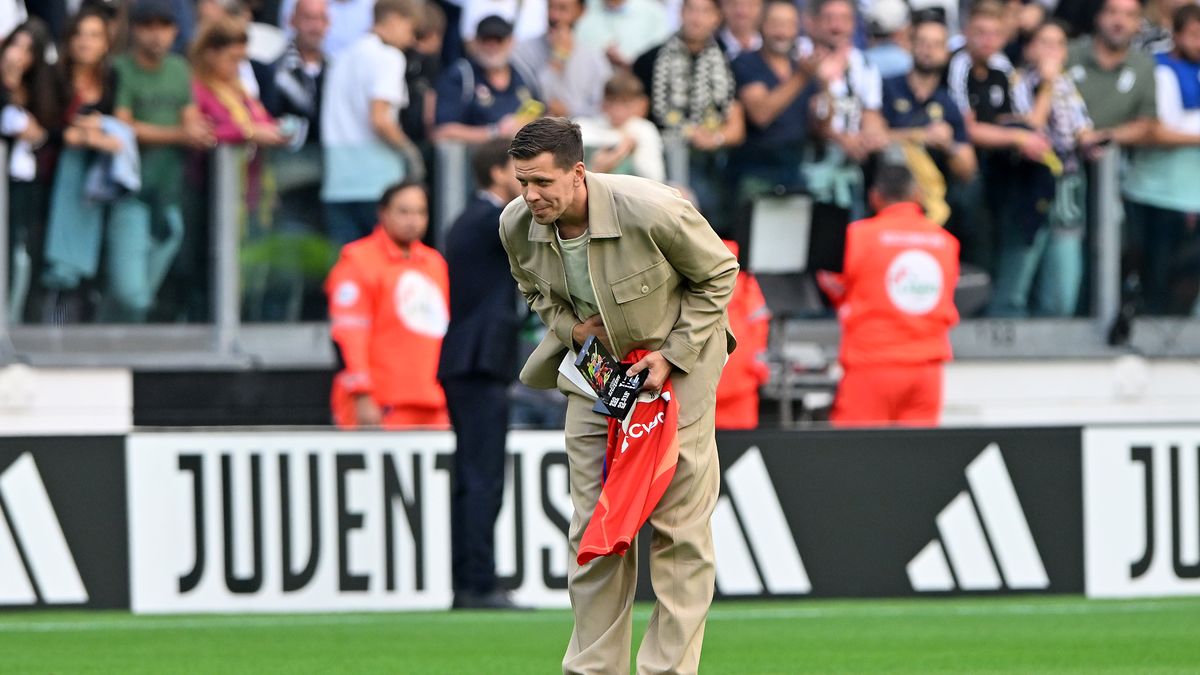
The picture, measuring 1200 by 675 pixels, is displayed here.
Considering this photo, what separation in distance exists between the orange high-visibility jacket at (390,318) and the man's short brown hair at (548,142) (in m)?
5.29

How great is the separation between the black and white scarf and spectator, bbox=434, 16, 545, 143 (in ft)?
2.96

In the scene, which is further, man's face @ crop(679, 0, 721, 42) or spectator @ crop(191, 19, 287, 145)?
man's face @ crop(679, 0, 721, 42)

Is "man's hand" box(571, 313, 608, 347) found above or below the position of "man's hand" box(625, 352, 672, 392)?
above

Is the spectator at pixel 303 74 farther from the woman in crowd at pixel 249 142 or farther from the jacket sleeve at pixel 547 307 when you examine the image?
the jacket sleeve at pixel 547 307

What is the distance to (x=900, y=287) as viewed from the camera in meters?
12.3

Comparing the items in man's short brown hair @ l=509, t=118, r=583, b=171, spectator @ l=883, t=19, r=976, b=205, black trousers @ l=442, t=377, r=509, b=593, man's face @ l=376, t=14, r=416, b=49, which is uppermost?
man's face @ l=376, t=14, r=416, b=49

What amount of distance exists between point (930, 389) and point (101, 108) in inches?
223

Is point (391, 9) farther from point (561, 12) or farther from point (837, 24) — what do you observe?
point (837, 24)

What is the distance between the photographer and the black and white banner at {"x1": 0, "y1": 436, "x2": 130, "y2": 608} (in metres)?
10.3

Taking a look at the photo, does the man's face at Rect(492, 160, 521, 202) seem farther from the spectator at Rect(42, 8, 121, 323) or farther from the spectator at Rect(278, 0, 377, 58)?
the spectator at Rect(278, 0, 377, 58)

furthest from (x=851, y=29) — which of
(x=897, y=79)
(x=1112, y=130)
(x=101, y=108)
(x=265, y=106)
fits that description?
(x=101, y=108)

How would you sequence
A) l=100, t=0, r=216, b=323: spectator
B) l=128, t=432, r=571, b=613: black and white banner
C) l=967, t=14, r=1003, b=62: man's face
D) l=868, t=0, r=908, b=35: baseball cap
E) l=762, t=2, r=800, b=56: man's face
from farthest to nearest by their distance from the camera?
l=868, t=0, r=908, b=35: baseball cap < l=967, t=14, r=1003, b=62: man's face < l=762, t=2, r=800, b=56: man's face < l=100, t=0, r=216, b=323: spectator < l=128, t=432, r=571, b=613: black and white banner

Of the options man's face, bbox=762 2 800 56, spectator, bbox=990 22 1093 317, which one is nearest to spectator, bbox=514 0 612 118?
man's face, bbox=762 2 800 56

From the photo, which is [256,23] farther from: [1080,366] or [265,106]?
[1080,366]
